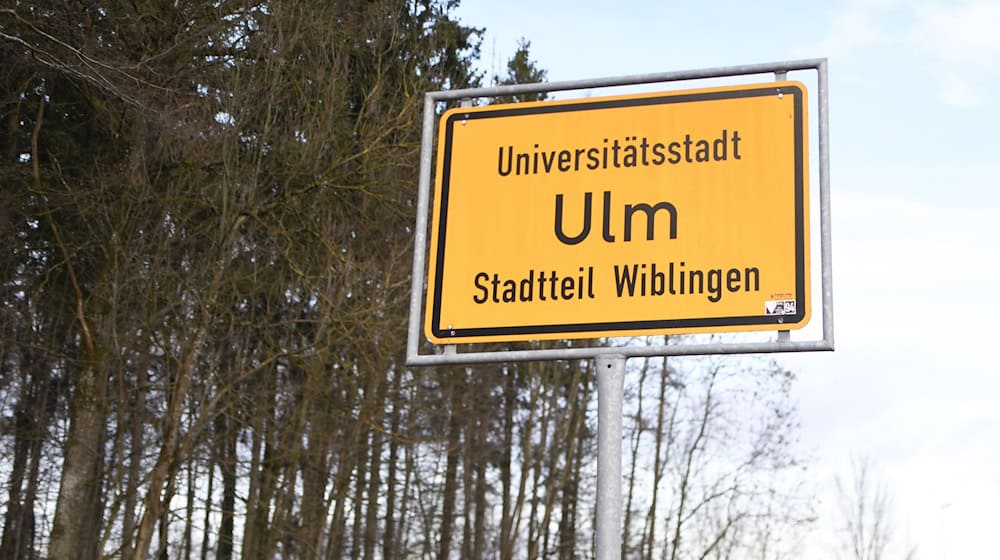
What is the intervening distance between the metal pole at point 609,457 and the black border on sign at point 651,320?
0.16 meters

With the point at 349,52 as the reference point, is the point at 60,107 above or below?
below

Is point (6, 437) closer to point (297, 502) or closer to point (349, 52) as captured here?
point (297, 502)

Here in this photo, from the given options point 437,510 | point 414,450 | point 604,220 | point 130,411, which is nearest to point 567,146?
point 604,220

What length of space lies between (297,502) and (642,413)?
1219 centimetres

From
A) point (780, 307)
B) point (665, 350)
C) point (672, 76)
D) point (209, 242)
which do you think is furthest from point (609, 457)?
point (209, 242)

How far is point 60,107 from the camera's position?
52.1ft

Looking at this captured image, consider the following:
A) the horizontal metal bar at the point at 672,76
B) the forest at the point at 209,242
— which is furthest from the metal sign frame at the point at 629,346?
the forest at the point at 209,242

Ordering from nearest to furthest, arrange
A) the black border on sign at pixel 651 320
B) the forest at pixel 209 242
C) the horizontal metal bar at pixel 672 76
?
the black border on sign at pixel 651 320
the horizontal metal bar at pixel 672 76
the forest at pixel 209 242

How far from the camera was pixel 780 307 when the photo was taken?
9.48 ft

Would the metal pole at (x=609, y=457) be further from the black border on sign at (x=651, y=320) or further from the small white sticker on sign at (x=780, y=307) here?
the small white sticker on sign at (x=780, y=307)

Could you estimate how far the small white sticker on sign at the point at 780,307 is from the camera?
2.88 metres

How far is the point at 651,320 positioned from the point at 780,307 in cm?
31

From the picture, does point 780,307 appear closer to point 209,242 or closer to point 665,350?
point 665,350

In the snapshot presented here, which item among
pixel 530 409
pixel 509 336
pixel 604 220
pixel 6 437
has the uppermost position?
pixel 530 409
